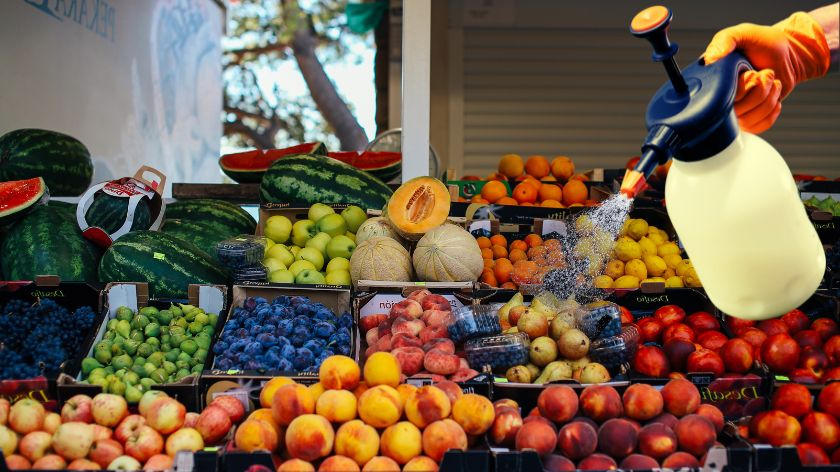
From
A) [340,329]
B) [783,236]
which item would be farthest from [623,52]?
[783,236]

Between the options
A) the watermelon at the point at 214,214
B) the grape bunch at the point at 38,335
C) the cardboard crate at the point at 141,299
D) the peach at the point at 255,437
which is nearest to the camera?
the peach at the point at 255,437

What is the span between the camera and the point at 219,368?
2744 mm

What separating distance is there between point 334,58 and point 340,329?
1148 centimetres

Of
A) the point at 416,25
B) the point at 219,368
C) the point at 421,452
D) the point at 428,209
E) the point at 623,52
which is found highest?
the point at 623,52

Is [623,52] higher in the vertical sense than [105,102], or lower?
higher

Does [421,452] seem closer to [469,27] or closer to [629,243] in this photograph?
[629,243]

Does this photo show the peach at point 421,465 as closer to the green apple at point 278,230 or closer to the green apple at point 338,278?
the green apple at point 338,278

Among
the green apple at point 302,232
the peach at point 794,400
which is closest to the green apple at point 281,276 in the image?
the green apple at point 302,232

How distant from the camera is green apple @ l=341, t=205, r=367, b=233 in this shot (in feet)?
13.8

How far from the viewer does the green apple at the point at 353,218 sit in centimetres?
421

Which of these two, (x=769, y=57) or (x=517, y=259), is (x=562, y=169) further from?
(x=769, y=57)

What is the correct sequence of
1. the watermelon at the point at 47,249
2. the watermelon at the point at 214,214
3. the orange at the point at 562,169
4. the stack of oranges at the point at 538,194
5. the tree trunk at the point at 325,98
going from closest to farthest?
the watermelon at the point at 47,249
the watermelon at the point at 214,214
the stack of oranges at the point at 538,194
the orange at the point at 562,169
the tree trunk at the point at 325,98

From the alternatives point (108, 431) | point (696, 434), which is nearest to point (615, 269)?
point (696, 434)

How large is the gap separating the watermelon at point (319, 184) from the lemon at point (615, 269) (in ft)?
4.51
